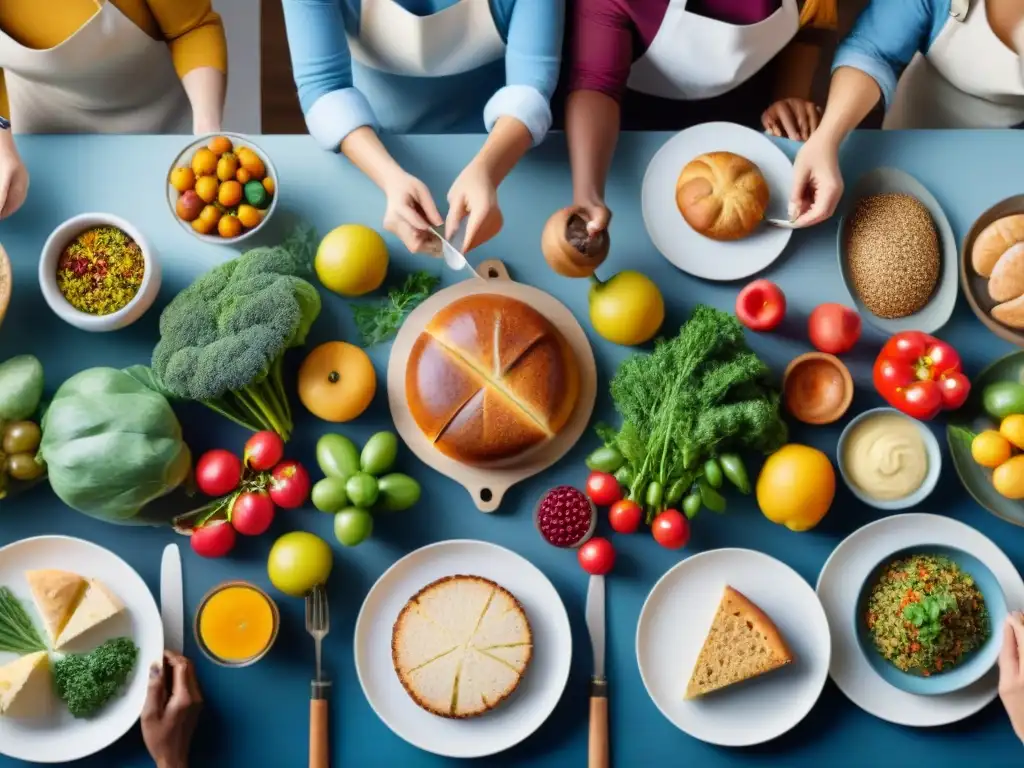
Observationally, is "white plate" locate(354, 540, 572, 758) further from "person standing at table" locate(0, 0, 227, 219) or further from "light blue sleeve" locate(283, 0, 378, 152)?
"person standing at table" locate(0, 0, 227, 219)

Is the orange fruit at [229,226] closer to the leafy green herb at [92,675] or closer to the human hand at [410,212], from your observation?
the human hand at [410,212]

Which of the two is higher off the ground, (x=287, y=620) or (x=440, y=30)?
(x=440, y=30)

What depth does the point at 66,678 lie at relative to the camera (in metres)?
1.34

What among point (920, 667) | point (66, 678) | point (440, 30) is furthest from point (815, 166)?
point (66, 678)

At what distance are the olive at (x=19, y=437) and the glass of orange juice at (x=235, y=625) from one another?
381 millimetres

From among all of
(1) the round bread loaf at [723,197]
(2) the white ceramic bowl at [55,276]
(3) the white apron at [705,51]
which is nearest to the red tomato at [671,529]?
(1) the round bread loaf at [723,197]

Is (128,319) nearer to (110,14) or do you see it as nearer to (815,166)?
(110,14)

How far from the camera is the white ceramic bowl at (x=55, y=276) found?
1351 mm

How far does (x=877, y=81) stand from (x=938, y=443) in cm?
63

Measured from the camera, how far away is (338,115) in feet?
4.57

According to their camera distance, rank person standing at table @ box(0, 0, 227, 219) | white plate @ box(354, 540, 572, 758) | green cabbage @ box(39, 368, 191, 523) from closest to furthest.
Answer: green cabbage @ box(39, 368, 191, 523)
white plate @ box(354, 540, 572, 758)
person standing at table @ box(0, 0, 227, 219)

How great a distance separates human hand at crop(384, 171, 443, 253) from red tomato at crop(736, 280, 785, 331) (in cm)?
52

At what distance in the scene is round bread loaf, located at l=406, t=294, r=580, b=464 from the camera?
1365 millimetres

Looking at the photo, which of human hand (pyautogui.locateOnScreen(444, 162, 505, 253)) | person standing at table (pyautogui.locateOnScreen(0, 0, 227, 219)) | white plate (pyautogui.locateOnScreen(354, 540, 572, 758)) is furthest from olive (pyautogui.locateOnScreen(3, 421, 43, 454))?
human hand (pyautogui.locateOnScreen(444, 162, 505, 253))
